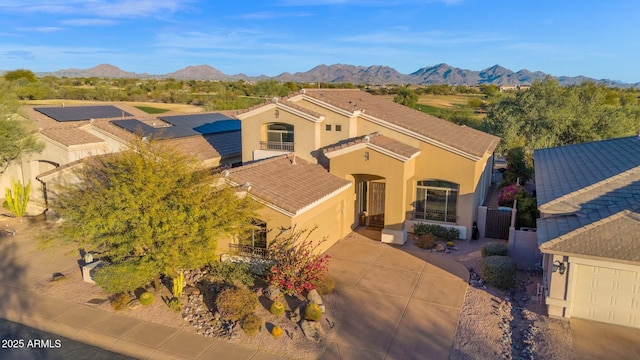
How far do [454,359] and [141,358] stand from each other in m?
8.34

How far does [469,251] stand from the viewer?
20344mm

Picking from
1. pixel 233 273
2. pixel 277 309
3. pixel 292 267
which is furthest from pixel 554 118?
pixel 277 309

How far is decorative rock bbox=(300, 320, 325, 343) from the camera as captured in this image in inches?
517

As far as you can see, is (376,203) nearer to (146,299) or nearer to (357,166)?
(357,166)

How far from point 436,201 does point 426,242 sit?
2.67 meters

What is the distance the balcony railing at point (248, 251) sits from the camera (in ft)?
58.3

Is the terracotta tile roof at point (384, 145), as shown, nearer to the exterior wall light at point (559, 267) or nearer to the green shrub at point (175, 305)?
the exterior wall light at point (559, 267)

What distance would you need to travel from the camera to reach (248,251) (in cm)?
1811

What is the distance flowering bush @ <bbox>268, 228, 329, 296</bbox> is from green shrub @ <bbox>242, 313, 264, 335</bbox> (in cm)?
169

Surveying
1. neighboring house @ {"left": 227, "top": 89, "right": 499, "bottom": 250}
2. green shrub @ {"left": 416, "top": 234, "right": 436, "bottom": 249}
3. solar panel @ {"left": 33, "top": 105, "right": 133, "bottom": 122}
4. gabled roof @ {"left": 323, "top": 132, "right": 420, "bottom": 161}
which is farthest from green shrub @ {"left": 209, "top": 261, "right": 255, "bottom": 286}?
solar panel @ {"left": 33, "top": 105, "right": 133, "bottom": 122}

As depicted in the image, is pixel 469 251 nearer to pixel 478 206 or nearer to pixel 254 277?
pixel 478 206

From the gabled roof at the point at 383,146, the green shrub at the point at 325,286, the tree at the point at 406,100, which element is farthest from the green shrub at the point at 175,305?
the tree at the point at 406,100

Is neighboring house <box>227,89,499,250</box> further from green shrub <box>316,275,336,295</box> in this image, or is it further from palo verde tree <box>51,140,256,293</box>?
palo verde tree <box>51,140,256,293</box>

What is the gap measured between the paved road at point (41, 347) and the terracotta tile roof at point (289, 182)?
23.8 feet
